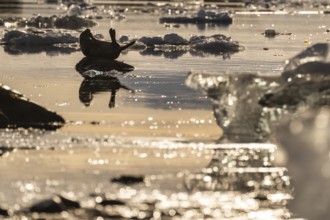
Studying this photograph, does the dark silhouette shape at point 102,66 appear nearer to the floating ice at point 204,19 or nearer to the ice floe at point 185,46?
the ice floe at point 185,46

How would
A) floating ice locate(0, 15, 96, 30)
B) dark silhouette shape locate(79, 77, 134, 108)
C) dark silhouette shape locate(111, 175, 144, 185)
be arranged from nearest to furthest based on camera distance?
dark silhouette shape locate(111, 175, 144, 185) → dark silhouette shape locate(79, 77, 134, 108) → floating ice locate(0, 15, 96, 30)

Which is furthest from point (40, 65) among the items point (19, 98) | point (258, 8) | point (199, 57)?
point (258, 8)

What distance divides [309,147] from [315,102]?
97.5 inches

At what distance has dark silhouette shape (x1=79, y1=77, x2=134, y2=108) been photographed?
18.9 metres

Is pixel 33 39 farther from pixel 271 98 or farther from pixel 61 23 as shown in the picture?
pixel 271 98

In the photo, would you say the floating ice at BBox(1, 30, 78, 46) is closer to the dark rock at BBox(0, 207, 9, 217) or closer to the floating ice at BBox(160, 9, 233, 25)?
the floating ice at BBox(160, 9, 233, 25)

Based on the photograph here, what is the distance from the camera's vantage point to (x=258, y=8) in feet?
232

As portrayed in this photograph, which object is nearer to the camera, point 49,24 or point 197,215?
point 197,215

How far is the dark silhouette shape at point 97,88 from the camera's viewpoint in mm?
18897

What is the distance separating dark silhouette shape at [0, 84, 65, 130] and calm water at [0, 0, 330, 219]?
34cm

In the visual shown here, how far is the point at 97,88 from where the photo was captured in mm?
20719

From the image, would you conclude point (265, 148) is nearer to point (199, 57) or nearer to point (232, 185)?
point (232, 185)

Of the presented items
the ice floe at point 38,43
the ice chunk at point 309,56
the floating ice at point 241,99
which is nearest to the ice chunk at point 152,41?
the ice floe at point 38,43

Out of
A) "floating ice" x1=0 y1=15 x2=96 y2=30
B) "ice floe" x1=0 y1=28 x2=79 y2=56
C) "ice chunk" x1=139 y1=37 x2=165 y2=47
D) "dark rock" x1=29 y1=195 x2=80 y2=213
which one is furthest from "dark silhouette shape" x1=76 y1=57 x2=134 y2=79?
"floating ice" x1=0 y1=15 x2=96 y2=30
